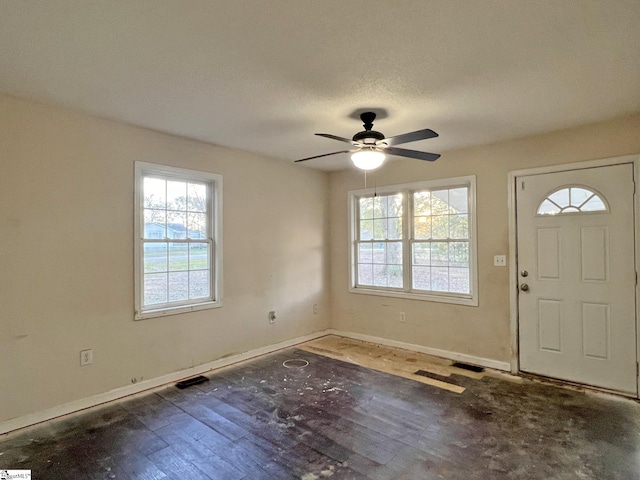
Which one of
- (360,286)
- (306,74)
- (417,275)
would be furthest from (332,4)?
(360,286)

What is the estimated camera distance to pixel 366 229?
17.2ft

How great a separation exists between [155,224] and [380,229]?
291 cm

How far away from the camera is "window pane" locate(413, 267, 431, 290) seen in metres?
4.59

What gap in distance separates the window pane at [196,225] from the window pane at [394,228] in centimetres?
244

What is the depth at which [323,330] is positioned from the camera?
5.41 m

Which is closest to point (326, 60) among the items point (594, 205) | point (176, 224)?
point (176, 224)

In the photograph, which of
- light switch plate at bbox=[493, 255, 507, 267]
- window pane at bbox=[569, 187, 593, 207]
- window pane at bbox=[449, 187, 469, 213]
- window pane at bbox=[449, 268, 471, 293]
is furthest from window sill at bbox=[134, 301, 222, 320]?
window pane at bbox=[569, 187, 593, 207]

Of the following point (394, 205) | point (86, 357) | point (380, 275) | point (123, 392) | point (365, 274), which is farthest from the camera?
point (365, 274)

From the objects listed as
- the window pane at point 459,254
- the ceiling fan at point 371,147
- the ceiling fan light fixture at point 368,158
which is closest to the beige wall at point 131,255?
the window pane at point 459,254

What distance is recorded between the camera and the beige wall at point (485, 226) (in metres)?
3.41

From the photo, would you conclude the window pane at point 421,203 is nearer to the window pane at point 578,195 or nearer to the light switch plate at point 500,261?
the light switch plate at point 500,261

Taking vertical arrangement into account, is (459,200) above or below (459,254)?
above

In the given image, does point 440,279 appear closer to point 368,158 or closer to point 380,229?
point 380,229

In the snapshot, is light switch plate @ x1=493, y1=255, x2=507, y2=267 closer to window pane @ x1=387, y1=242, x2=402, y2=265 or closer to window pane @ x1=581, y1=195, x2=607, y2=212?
window pane @ x1=581, y1=195, x2=607, y2=212
